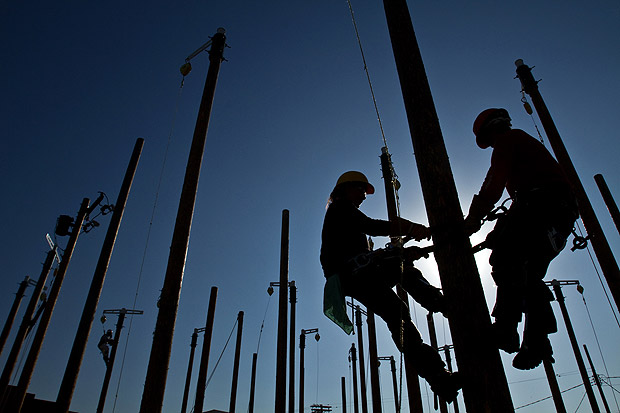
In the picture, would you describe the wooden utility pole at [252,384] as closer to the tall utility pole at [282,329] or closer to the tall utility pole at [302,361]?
the tall utility pole at [302,361]

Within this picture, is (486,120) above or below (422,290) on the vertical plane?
above

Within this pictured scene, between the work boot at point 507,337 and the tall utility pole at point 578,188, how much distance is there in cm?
496

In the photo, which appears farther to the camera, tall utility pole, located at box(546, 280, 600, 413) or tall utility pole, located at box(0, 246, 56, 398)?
tall utility pole, located at box(546, 280, 600, 413)

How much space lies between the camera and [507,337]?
2.03m

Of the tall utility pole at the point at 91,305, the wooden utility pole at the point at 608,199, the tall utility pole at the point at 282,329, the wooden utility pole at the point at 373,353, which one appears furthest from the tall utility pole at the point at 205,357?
the wooden utility pole at the point at 608,199

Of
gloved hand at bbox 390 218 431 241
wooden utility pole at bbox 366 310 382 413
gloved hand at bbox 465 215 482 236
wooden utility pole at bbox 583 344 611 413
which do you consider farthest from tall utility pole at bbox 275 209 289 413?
wooden utility pole at bbox 583 344 611 413

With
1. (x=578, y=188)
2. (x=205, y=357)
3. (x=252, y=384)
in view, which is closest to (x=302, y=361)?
(x=252, y=384)

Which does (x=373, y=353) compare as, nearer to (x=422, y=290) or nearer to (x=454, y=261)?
(x=422, y=290)

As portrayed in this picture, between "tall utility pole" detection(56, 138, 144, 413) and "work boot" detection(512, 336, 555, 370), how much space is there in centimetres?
741

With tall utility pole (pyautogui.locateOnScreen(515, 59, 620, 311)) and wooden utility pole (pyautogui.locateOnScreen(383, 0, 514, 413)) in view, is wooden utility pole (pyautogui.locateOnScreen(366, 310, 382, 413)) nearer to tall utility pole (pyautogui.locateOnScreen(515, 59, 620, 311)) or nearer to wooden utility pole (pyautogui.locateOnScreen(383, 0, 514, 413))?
tall utility pole (pyautogui.locateOnScreen(515, 59, 620, 311))

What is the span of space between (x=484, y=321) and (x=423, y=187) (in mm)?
790

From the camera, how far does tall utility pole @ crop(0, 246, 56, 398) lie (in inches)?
430

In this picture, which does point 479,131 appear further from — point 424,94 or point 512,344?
point 512,344

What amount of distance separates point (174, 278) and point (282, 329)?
5.89 meters
